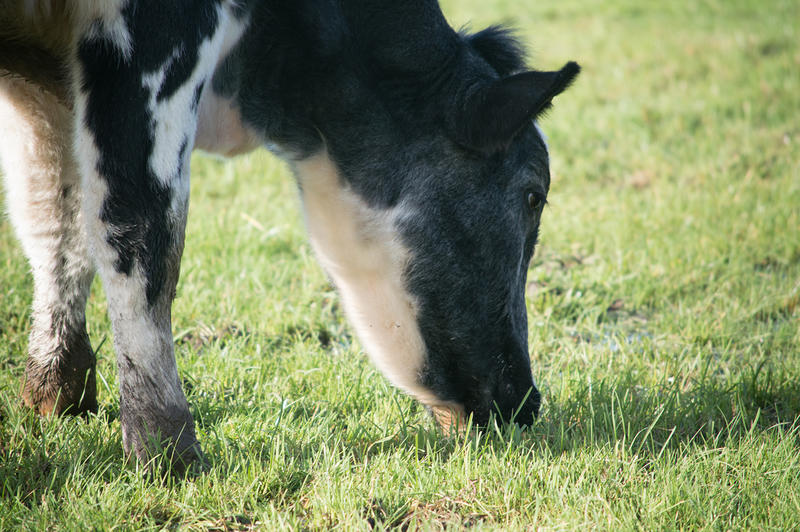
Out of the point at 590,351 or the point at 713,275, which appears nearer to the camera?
the point at 590,351

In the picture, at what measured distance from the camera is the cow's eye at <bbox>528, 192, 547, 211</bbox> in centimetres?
296

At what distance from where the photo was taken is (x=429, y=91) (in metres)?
2.85

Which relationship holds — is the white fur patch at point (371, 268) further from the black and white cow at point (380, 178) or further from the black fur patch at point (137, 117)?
the black fur patch at point (137, 117)

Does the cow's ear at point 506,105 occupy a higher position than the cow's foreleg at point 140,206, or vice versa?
the cow's ear at point 506,105

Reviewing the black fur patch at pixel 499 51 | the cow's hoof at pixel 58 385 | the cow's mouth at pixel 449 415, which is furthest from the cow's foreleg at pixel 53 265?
the black fur patch at pixel 499 51

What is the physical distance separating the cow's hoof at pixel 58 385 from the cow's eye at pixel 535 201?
1.77m

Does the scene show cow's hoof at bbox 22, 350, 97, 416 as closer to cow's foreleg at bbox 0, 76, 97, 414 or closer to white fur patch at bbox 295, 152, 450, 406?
cow's foreleg at bbox 0, 76, 97, 414

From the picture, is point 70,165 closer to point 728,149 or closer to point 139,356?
point 139,356

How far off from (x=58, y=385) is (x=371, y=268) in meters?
1.22

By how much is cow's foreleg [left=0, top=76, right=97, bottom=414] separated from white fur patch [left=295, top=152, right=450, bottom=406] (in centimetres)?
87

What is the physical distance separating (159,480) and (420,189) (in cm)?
131

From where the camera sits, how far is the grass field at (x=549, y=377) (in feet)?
7.91

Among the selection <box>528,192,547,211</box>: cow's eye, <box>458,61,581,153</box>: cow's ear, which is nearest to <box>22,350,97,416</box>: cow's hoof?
<box>458,61,581,153</box>: cow's ear

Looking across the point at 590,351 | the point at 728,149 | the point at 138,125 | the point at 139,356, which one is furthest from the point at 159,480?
the point at 728,149
